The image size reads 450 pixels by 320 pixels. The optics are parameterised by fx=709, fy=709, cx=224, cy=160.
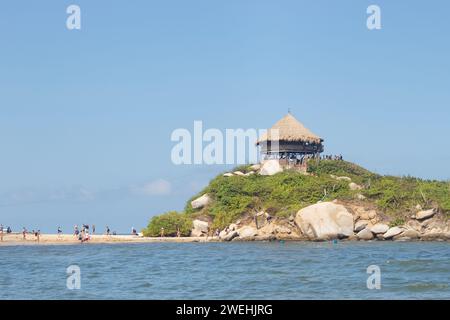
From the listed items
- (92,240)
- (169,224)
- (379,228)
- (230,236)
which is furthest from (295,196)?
(92,240)

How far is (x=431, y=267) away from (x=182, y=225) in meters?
28.7

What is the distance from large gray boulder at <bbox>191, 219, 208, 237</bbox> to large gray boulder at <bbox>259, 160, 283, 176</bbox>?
26.4ft

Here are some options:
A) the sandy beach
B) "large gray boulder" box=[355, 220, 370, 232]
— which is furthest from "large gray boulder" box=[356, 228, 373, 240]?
the sandy beach

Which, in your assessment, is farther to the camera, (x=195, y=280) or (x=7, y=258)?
(x=7, y=258)

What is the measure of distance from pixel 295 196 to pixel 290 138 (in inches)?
271

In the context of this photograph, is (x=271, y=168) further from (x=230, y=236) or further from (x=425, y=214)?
(x=425, y=214)

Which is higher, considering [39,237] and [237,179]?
[237,179]

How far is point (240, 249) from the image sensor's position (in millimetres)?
43500

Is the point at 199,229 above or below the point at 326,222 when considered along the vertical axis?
below

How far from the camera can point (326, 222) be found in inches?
1984

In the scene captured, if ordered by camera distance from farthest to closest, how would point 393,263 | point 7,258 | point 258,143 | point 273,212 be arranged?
point 258,143 → point 273,212 → point 7,258 → point 393,263

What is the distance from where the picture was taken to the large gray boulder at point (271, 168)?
60875mm
